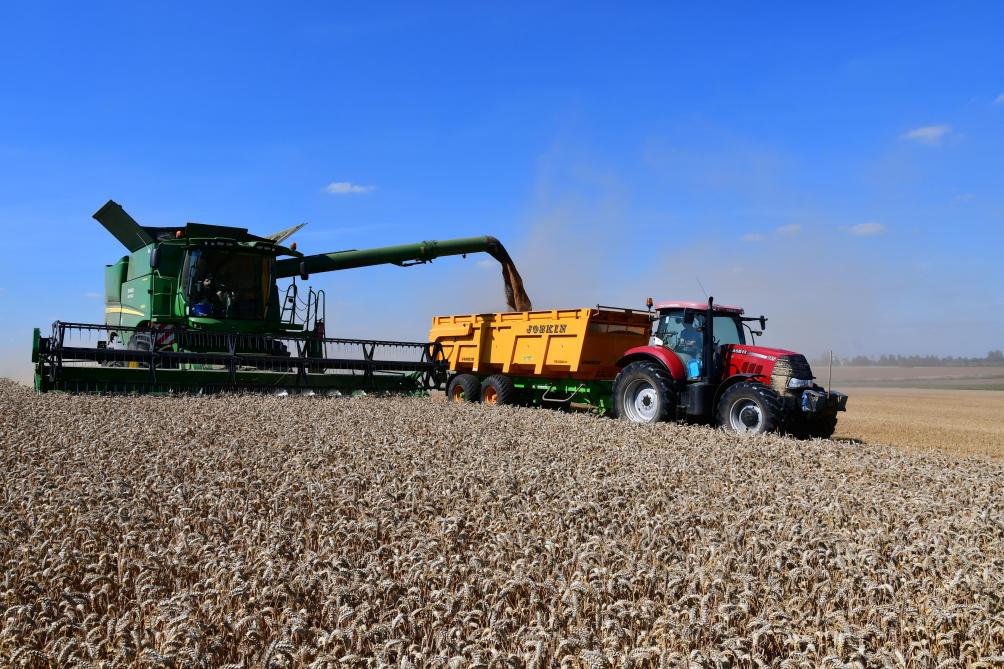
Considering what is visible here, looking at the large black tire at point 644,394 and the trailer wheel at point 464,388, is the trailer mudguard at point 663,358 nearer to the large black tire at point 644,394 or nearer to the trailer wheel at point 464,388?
the large black tire at point 644,394

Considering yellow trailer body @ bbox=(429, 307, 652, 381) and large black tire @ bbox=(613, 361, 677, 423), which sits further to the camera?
yellow trailer body @ bbox=(429, 307, 652, 381)

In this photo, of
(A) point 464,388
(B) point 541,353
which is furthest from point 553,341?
(A) point 464,388

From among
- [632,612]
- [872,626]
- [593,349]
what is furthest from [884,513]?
[593,349]

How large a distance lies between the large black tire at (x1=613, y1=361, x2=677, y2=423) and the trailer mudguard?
11 cm

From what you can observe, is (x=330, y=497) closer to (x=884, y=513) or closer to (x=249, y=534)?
(x=249, y=534)

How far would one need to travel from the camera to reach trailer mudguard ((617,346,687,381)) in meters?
10.3

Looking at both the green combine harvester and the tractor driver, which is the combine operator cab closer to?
the tractor driver

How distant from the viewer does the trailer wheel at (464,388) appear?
13844mm

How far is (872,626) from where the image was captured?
297cm

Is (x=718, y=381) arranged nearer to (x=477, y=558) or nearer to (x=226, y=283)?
(x=477, y=558)

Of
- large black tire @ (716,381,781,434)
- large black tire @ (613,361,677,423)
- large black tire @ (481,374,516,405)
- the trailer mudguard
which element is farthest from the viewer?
large black tire @ (481,374,516,405)

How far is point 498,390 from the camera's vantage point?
1312 centimetres

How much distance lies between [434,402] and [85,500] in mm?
7805

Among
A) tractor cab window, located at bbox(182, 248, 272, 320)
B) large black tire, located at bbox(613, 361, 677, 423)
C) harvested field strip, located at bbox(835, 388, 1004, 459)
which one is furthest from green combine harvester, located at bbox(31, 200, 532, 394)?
harvested field strip, located at bbox(835, 388, 1004, 459)
